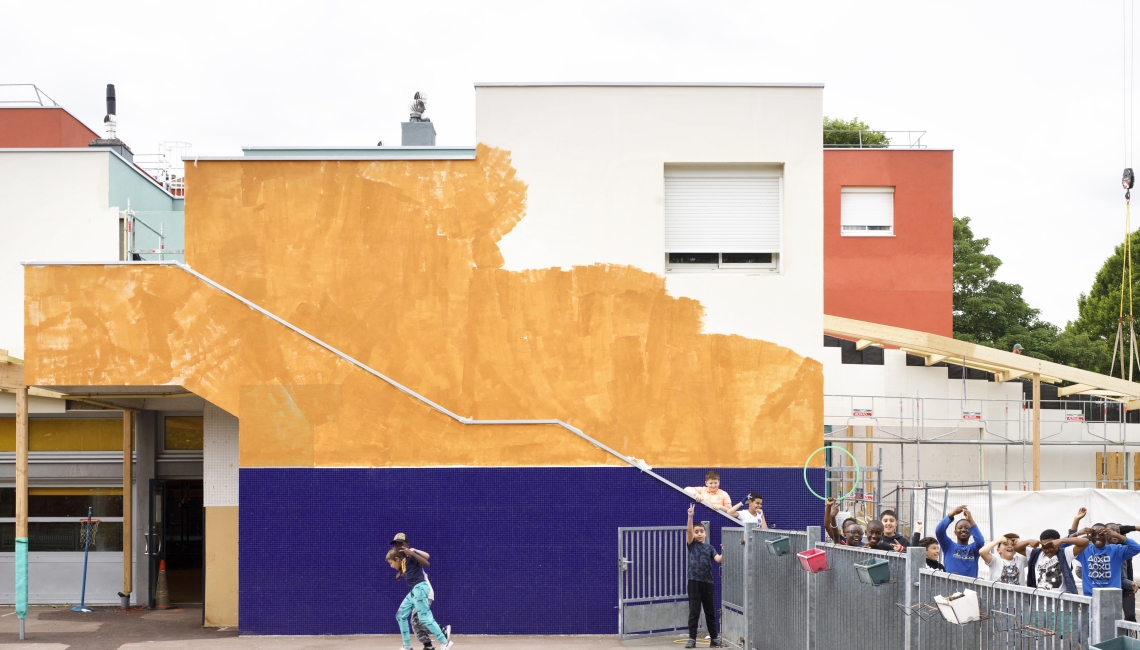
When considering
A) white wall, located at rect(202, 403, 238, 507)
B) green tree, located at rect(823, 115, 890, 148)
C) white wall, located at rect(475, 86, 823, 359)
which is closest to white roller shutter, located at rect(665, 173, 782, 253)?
white wall, located at rect(475, 86, 823, 359)

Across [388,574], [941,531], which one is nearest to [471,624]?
[388,574]

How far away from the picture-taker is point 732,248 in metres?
16.6

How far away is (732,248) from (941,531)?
20.8 ft

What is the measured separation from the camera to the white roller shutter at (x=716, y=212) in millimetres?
16578

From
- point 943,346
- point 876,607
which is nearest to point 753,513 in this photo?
point 876,607

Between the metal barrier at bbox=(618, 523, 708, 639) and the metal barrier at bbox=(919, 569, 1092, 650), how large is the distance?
611cm

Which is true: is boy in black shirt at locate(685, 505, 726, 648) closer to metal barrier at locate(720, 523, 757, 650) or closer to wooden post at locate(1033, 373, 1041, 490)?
metal barrier at locate(720, 523, 757, 650)

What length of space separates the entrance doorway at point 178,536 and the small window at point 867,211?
1990cm

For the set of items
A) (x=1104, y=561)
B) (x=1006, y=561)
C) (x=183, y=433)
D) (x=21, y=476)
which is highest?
(x=183, y=433)

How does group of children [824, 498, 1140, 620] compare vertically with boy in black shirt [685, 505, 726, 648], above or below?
above

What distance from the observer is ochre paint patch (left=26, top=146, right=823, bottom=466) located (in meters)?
16.0

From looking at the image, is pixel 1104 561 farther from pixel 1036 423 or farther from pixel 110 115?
pixel 110 115

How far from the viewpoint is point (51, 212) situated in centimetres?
2155

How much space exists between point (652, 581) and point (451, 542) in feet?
9.52
